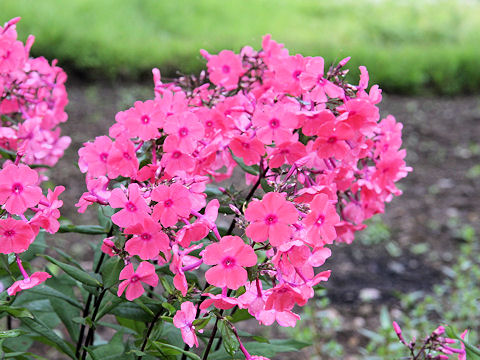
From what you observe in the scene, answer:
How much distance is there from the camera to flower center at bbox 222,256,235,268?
0.97 m

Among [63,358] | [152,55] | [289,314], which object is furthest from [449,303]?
[152,55]

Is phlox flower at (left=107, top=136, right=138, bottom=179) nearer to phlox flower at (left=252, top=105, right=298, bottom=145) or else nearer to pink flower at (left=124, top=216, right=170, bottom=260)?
pink flower at (left=124, top=216, right=170, bottom=260)

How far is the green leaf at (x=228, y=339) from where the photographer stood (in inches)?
40.5

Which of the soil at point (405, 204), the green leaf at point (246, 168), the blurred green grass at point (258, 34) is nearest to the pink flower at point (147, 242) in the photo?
the green leaf at point (246, 168)

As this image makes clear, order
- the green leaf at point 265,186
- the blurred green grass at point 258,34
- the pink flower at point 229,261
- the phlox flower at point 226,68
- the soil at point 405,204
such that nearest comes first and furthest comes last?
1. the pink flower at point 229,261
2. the green leaf at point 265,186
3. the phlox flower at point 226,68
4. the soil at point 405,204
5. the blurred green grass at point 258,34

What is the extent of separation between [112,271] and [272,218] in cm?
36

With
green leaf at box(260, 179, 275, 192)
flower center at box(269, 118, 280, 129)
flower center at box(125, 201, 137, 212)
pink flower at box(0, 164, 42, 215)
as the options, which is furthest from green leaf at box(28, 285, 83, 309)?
flower center at box(269, 118, 280, 129)

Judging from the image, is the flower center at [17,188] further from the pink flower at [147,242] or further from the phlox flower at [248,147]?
the phlox flower at [248,147]

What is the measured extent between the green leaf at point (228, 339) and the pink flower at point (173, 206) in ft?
0.70

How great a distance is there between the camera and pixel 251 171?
128cm

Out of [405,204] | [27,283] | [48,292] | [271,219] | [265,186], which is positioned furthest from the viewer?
[405,204]

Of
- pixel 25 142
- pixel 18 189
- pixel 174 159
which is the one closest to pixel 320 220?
pixel 174 159

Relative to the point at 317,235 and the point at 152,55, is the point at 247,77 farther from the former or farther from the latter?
the point at 152,55

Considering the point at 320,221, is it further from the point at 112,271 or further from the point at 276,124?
the point at 112,271
